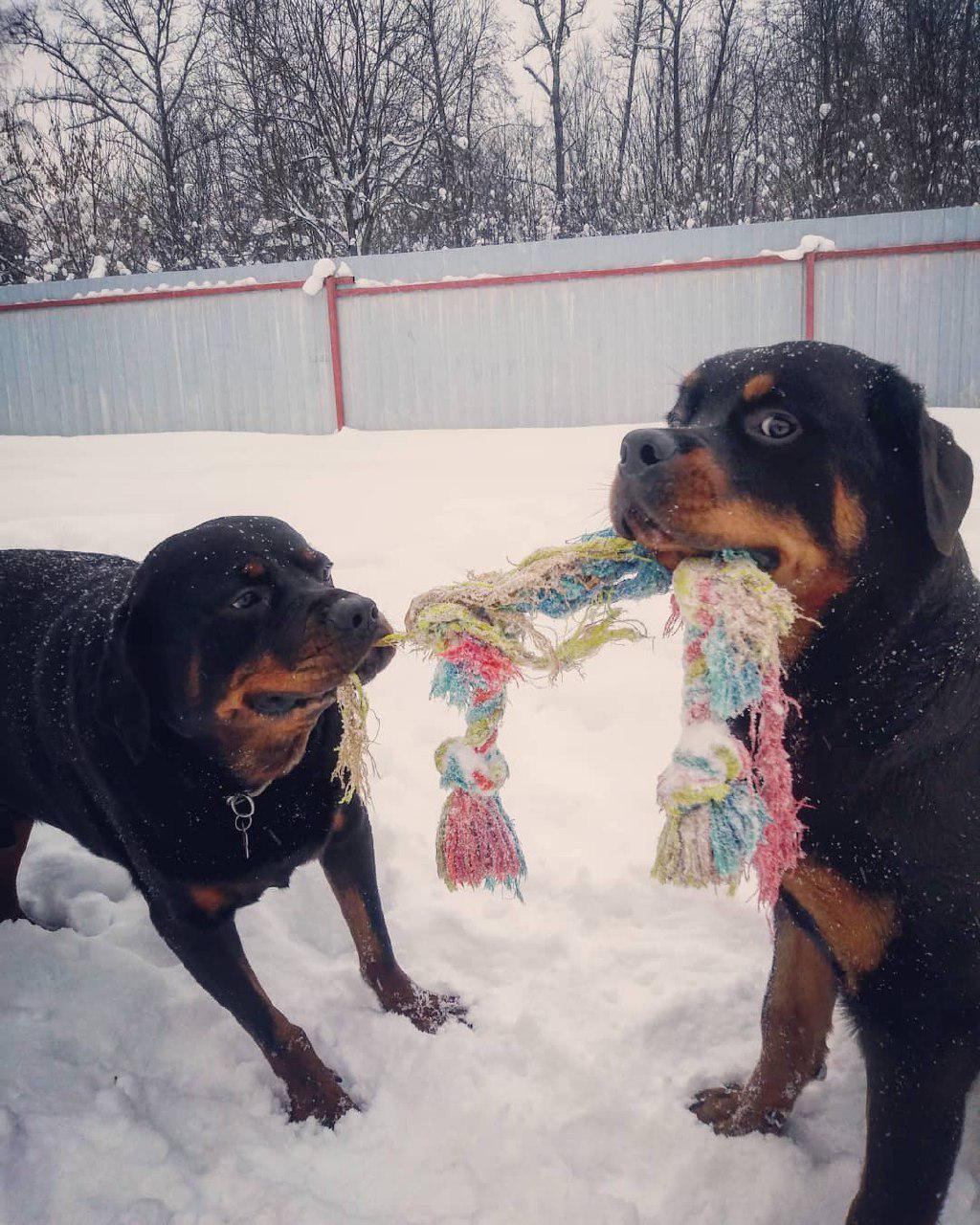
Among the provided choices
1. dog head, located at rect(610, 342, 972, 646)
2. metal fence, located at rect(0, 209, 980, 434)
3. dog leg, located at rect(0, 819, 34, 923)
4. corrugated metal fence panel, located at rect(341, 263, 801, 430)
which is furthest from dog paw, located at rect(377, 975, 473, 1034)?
metal fence, located at rect(0, 209, 980, 434)

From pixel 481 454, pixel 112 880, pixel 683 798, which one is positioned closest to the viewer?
pixel 683 798

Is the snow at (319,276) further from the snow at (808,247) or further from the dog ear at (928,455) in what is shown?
the dog ear at (928,455)

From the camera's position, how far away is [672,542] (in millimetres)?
1539

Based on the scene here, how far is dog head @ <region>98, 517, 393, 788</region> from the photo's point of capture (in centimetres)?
205

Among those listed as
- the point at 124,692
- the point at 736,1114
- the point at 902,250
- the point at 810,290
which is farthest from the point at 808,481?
the point at 902,250

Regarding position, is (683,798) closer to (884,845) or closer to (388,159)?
(884,845)

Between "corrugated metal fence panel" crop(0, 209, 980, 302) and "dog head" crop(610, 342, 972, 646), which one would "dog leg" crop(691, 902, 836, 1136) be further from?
"corrugated metal fence panel" crop(0, 209, 980, 302)

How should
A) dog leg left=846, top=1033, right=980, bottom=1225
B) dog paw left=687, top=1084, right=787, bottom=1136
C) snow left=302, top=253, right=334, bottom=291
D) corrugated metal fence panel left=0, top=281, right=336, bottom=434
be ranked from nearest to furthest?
dog leg left=846, top=1033, right=980, bottom=1225
dog paw left=687, top=1084, right=787, bottom=1136
snow left=302, top=253, right=334, bottom=291
corrugated metal fence panel left=0, top=281, right=336, bottom=434

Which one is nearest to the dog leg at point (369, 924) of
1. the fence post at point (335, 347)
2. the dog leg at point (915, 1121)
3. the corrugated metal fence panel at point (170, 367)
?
the dog leg at point (915, 1121)

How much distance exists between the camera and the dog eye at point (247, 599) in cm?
214

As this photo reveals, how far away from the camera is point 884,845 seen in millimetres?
1529

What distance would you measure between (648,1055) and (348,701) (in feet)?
3.95

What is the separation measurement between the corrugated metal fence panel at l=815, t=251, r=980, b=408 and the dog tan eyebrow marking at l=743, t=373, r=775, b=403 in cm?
998

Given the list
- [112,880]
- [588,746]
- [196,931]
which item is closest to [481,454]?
[588,746]
